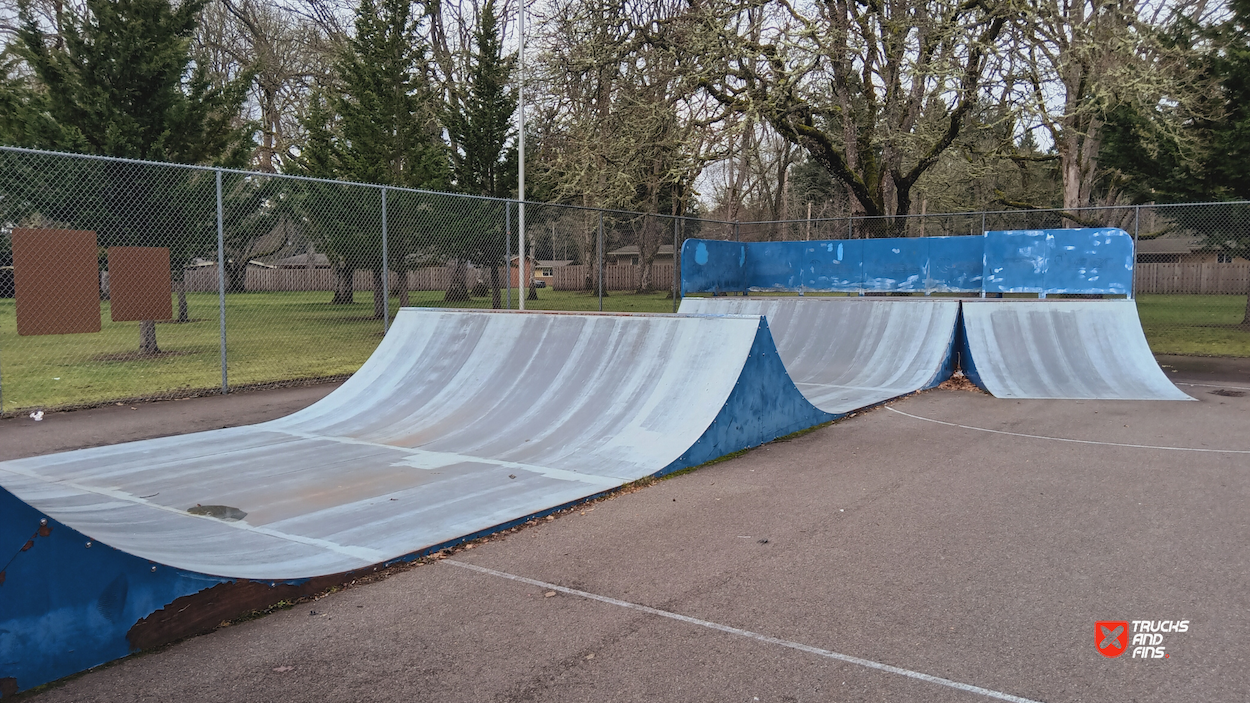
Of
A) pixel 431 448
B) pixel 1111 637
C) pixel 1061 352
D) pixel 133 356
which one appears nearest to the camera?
pixel 1111 637

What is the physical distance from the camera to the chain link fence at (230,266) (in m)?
8.80

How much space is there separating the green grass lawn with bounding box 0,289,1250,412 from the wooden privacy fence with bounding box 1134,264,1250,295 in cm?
1148

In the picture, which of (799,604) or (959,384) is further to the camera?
(959,384)

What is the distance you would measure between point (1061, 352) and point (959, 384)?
5.14 feet

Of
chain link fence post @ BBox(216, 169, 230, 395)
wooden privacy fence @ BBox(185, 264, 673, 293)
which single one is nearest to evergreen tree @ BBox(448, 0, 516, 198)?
wooden privacy fence @ BBox(185, 264, 673, 293)

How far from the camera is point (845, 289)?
1788 cm

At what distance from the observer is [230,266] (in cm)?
1895

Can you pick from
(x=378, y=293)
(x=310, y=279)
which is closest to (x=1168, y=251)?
(x=310, y=279)

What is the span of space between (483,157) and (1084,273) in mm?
13240

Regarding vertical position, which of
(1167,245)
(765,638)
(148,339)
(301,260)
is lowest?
(765,638)

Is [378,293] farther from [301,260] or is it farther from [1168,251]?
[1168,251]

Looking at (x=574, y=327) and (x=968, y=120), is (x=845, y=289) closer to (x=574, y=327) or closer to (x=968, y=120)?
(x=968, y=120)

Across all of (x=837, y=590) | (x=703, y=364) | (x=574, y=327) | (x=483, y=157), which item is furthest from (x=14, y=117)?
(x=837, y=590)

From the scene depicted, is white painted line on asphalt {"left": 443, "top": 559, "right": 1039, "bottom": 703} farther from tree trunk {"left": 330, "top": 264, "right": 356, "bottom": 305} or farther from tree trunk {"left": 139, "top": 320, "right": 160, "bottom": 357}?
tree trunk {"left": 330, "top": 264, "right": 356, "bottom": 305}
